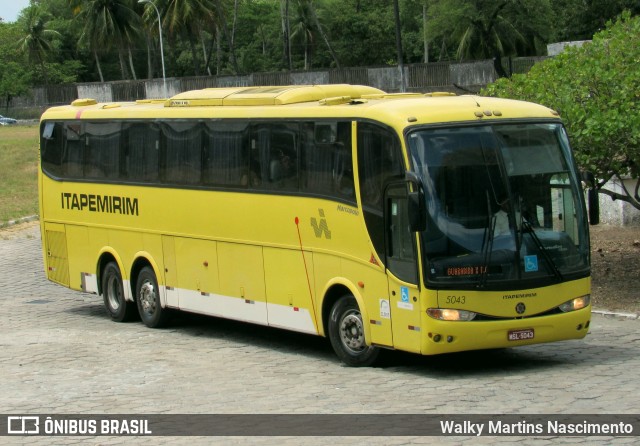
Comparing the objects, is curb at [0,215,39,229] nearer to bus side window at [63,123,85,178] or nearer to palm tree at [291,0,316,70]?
bus side window at [63,123,85,178]

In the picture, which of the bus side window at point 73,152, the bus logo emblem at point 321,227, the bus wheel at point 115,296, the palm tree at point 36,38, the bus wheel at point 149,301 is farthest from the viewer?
the palm tree at point 36,38

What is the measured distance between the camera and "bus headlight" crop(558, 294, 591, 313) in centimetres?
1333

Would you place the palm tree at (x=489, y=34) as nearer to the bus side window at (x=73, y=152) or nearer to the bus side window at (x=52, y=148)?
the bus side window at (x=52, y=148)

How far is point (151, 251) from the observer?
60.4ft

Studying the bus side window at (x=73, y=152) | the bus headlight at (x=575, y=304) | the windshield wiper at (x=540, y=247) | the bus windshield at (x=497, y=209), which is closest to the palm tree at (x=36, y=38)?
the bus side window at (x=73, y=152)

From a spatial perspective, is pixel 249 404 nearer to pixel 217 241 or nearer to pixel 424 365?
pixel 424 365

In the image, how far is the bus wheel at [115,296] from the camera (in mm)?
19547

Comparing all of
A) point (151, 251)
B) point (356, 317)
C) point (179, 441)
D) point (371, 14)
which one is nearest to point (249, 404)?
point (179, 441)

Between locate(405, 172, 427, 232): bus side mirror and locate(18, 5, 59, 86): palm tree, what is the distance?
101941mm

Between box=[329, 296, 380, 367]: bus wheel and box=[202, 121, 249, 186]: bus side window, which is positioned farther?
box=[202, 121, 249, 186]: bus side window

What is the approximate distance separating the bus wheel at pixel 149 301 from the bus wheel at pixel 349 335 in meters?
4.77

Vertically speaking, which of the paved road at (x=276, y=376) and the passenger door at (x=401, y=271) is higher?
the passenger door at (x=401, y=271)

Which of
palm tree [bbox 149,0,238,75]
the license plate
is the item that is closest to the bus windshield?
the license plate

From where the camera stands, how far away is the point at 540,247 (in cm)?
1309
